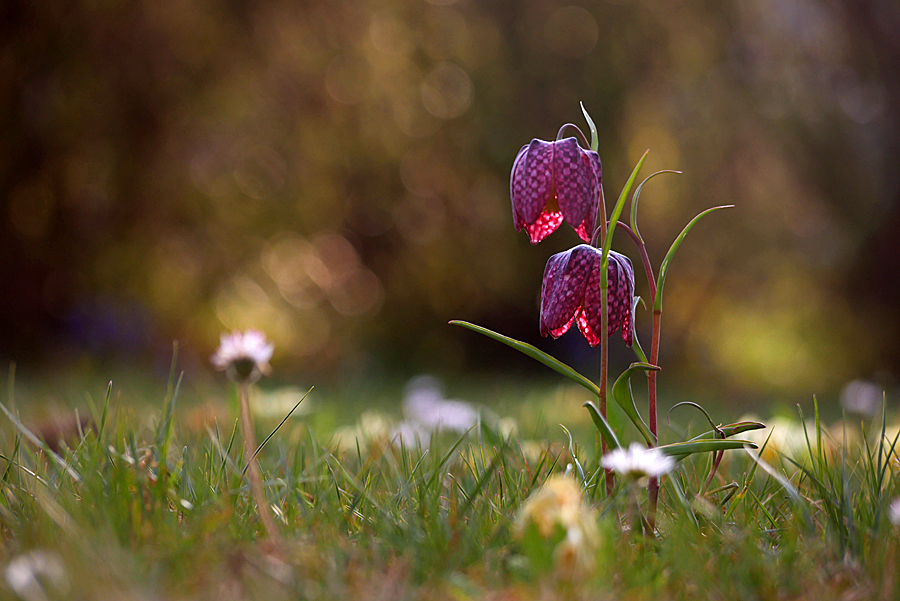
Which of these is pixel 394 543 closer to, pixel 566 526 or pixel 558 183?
pixel 566 526

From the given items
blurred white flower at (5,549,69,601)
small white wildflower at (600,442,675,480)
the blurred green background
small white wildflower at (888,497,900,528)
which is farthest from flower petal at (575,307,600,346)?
the blurred green background

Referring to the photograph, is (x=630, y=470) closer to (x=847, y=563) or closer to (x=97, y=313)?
(x=847, y=563)

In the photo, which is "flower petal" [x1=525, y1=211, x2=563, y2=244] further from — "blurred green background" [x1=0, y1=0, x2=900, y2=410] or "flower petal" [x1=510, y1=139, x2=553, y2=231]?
"blurred green background" [x1=0, y1=0, x2=900, y2=410]

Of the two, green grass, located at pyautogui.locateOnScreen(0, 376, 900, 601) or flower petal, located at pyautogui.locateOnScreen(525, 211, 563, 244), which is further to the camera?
flower petal, located at pyautogui.locateOnScreen(525, 211, 563, 244)

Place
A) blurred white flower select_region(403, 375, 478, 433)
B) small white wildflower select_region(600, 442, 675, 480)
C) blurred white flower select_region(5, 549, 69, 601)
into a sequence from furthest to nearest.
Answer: blurred white flower select_region(403, 375, 478, 433)
small white wildflower select_region(600, 442, 675, 480)
blurred white flower select_region(5, 549, 69, 601)

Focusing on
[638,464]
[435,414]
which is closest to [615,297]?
[638,464]

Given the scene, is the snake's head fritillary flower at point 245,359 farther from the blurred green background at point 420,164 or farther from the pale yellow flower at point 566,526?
the blurred green background at point 420,164

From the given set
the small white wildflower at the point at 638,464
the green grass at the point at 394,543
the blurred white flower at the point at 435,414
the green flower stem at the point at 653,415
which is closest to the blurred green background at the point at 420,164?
the blurred white flower at the point at 435,414

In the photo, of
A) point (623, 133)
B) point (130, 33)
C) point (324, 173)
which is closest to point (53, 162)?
point (130, 33)
